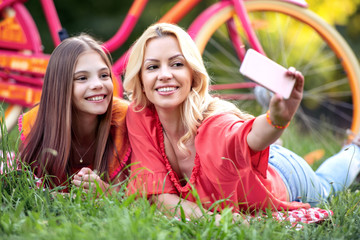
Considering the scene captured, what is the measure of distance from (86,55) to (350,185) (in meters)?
1.46

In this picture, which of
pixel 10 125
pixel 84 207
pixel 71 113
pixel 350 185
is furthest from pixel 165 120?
pixel 10 125

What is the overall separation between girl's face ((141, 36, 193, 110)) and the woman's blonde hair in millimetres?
24

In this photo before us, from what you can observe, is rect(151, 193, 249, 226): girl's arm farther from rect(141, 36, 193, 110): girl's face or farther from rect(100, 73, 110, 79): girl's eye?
rect(100, 73, 110, 79): girl's eye

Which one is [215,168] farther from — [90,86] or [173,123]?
[90,86]

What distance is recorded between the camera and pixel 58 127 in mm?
2070

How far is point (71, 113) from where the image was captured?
2119mm

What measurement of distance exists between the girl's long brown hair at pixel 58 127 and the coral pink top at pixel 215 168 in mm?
165

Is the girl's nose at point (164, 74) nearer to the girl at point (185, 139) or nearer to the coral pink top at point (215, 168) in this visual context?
the girl at point (185, 139)

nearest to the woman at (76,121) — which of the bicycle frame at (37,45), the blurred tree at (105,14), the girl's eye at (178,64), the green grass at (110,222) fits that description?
the green grass at (110,222)

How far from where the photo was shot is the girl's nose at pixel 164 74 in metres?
1.90

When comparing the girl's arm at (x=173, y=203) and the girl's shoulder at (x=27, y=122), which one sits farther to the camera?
the girl's shoulder at (x=27, y=122)

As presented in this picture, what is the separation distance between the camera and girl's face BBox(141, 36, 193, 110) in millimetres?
1921

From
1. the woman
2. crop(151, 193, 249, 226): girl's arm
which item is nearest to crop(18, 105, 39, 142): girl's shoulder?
the woman

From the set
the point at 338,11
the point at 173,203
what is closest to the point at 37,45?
the point at 173,203
